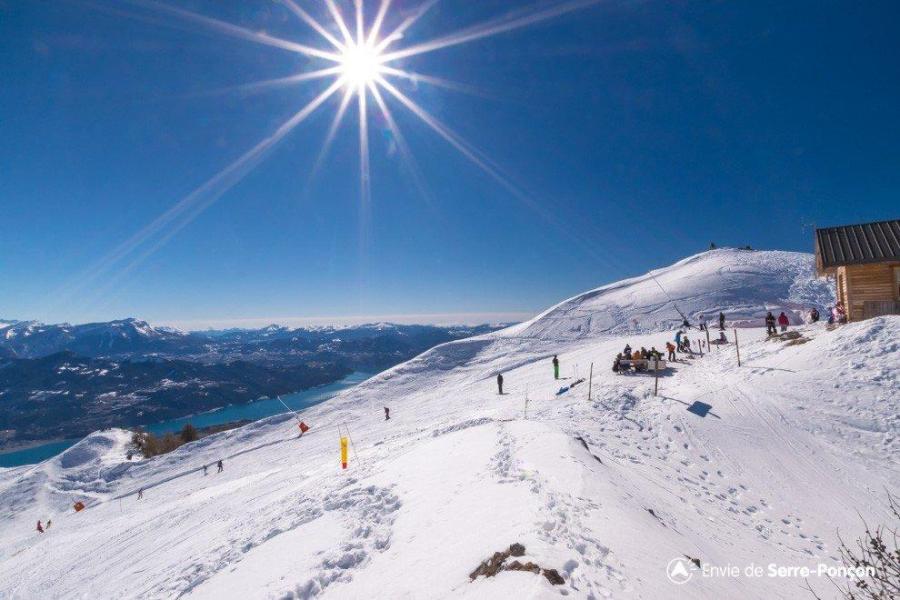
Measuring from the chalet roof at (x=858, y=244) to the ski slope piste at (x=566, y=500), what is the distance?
4.85m

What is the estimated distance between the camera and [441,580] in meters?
5.94

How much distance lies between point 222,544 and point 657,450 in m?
15.1

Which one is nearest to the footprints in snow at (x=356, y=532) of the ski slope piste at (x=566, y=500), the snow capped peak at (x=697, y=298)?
the ski slope piste at (x=566, y=500)

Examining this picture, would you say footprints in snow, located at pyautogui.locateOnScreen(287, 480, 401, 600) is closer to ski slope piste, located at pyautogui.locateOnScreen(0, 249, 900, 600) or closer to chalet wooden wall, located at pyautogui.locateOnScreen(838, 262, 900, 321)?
ski slope piste, located at pyautogui.locateOnScreen(0, 249, 900, 600)

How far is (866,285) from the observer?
22797mm

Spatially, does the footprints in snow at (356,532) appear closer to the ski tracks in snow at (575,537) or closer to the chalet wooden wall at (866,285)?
the ski tracks in snow at (575,537)

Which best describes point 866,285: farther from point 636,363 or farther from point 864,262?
point 636,363

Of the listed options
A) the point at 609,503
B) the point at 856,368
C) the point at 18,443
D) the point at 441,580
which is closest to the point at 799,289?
the point at 856,368

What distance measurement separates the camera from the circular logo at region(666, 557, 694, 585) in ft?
20.1

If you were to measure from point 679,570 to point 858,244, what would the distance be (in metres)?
28.4

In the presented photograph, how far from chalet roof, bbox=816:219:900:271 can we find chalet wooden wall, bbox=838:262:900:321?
0.57 metres

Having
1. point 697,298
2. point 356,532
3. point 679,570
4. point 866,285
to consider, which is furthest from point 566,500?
point 697,298

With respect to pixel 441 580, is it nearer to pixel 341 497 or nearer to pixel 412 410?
pixel 341 497

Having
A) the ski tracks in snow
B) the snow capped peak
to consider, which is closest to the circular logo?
the ski tracks in snow
